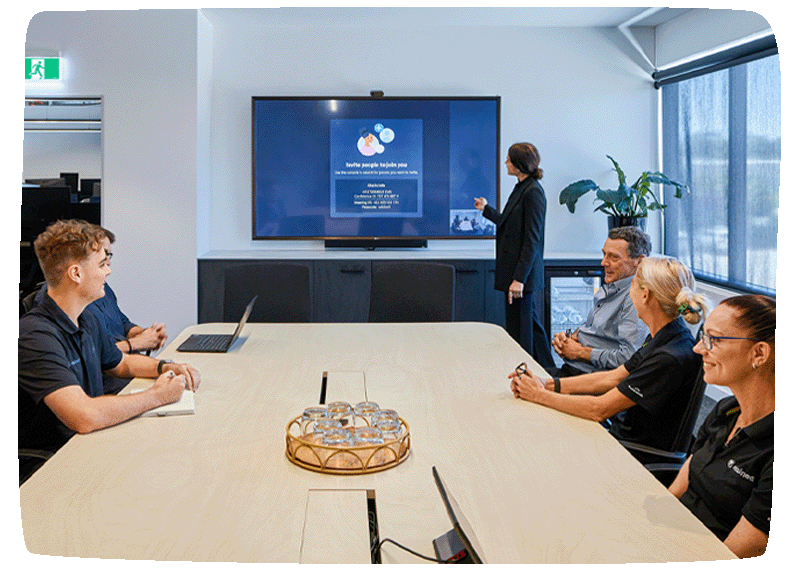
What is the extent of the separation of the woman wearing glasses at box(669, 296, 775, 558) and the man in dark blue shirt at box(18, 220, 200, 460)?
1.44m

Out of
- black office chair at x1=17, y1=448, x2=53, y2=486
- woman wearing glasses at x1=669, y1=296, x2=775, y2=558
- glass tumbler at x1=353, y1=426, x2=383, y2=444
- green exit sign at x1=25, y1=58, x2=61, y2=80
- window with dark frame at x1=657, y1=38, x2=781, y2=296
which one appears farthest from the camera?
green exit sign at x1=25, y1=58, x2=61, y2=80

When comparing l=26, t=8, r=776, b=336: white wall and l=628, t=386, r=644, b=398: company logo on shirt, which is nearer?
l=628, t=386, r=644, b=398: company logo on shirt

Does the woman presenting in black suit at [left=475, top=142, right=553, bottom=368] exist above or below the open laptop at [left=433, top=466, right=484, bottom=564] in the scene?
above

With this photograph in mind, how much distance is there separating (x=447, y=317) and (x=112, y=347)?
6.22 ft

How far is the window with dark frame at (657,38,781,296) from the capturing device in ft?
9.86

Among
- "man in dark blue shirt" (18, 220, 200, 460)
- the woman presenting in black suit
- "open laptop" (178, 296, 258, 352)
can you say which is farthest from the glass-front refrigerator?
"man in dark blue shirt" (18, 220, 200, 460)

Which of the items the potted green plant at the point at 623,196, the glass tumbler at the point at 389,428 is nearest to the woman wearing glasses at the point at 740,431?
the glass tumbler at the point at 389,428

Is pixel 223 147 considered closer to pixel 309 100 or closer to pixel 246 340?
pixel 309 100

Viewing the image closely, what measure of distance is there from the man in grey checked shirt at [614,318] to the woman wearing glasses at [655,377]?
716 mm

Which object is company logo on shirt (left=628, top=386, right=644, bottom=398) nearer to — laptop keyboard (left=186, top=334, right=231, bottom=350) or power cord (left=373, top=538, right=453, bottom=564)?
power cord (left=373, top=538, right=453, bottom=564)

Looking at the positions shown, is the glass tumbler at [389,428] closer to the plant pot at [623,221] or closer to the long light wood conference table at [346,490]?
the long light wood conference table at [346,490]

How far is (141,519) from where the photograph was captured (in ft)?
4.73

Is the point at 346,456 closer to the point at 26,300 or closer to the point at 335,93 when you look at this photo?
the point at 26,300

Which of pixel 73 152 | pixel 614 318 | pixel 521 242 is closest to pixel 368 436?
pixel 614 318
